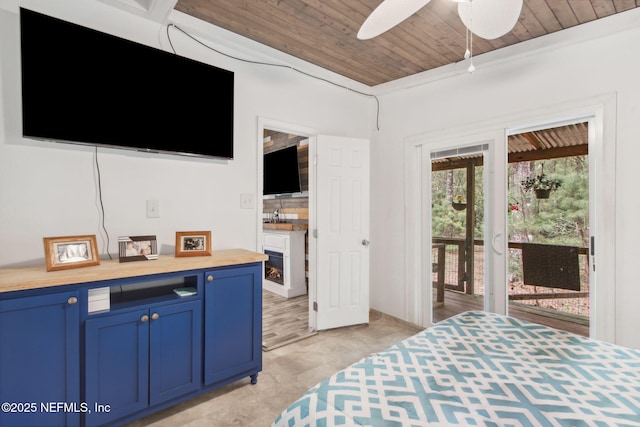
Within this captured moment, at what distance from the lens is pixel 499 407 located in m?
1.02

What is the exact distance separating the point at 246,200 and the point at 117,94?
1.17 meters

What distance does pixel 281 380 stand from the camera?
232 centimetres

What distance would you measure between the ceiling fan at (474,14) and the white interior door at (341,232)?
1.61 meters

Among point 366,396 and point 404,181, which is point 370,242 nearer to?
point 404,181

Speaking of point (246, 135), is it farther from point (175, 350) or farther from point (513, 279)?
point (513, 279)

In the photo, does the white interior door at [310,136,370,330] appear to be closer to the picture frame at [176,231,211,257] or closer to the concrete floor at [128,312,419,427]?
the concrete floor at [128,312,419,427]

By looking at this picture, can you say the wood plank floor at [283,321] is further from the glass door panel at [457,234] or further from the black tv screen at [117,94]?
the black tv screen at [117,94]

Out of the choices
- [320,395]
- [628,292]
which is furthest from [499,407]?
[628,292]

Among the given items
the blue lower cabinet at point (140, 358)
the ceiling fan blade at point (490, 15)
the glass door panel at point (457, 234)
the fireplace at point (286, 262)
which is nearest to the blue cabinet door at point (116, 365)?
the blue lower cabinet at point (140, 358)

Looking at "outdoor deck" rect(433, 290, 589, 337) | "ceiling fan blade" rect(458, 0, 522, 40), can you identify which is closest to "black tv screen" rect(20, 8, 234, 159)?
"ceiling fan blade" rect(458, 0, 522, 40)

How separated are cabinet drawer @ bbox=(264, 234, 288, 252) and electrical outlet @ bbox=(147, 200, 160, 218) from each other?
7.54ft

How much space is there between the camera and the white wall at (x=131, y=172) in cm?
176

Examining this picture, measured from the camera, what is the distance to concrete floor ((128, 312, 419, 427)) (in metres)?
1.88

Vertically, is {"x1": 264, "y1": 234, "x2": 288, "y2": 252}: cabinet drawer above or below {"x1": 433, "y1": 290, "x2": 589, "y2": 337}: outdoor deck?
above
